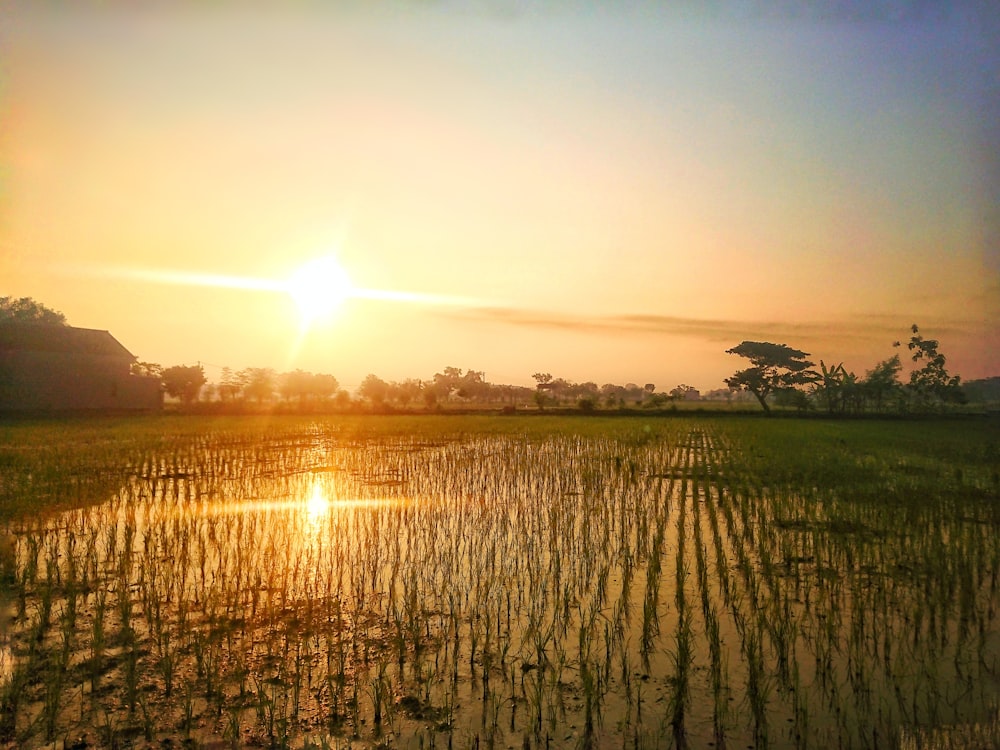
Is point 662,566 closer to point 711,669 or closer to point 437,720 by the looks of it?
point 711,669

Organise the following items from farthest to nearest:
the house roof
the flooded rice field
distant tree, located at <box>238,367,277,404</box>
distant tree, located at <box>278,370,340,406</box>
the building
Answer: distant tree, located at <box>278,370,340,406</box> < distant tree, located at <box>238,367,277,404</box> < the house roof < the building < the flooded rice field

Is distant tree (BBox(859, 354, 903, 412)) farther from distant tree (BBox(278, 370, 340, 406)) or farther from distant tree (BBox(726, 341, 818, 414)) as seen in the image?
distant tree (BBox(278, 370, 340, 406))

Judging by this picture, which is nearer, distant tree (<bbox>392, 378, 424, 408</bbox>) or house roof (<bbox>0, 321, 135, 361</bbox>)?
house roof (<bbox>0, 321, 135, 361</bbox>)

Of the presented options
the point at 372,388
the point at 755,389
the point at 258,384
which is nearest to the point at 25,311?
the point at 258,384

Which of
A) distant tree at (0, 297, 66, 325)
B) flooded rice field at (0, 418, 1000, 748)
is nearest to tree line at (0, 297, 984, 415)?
distant tree at (0, 297, 66, 325)

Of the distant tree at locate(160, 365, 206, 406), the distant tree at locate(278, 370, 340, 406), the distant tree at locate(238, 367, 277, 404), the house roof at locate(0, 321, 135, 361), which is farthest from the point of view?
the distant tree at locate(278, 370, 340, 406)

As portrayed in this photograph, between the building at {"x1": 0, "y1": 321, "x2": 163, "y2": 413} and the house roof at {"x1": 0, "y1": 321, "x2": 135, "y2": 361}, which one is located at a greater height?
the house roof at {"x1": 0, "y1": 321, "x2": 135, "y2": 361}

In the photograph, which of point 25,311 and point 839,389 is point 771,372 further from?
point 25,311

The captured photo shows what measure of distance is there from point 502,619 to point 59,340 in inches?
1592

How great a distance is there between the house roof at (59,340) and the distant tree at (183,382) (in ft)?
20.1

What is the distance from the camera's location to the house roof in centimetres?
3259

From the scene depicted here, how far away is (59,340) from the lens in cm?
3491

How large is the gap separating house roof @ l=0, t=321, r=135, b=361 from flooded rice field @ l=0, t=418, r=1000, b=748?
31.5 metres

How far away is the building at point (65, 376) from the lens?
3086 centimetres
